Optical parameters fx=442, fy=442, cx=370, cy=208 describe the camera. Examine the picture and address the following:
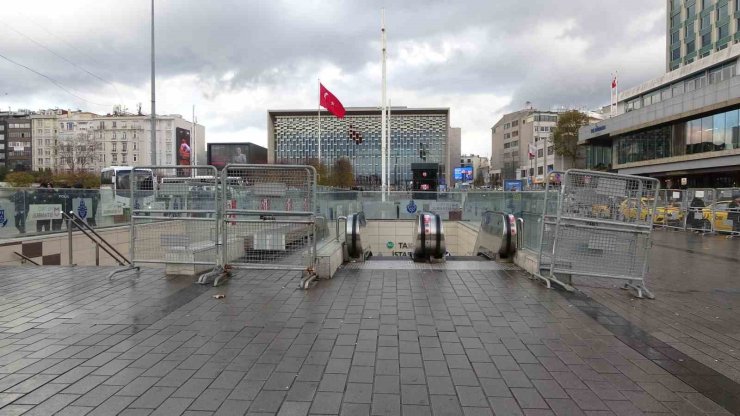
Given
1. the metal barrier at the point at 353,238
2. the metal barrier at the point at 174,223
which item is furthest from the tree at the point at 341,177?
the metal barrier at the point at 174,223

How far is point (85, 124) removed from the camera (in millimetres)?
113188

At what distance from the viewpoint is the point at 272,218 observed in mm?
7402

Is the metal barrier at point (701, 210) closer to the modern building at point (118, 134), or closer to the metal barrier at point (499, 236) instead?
the metal barrier at point (499, 236)

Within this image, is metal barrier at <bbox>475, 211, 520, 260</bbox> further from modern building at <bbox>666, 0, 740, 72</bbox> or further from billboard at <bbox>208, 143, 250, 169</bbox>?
billboard at <bbox>208, 143, 250, 169</bbox>

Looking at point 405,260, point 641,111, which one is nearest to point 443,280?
point 405,260

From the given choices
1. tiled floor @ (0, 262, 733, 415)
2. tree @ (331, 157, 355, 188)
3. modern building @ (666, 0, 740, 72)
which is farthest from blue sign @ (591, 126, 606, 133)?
tiled floor @ (0, 262, 733, 415)

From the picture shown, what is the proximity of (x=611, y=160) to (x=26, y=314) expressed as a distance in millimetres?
73402

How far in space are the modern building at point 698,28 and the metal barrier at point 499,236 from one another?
195 ft

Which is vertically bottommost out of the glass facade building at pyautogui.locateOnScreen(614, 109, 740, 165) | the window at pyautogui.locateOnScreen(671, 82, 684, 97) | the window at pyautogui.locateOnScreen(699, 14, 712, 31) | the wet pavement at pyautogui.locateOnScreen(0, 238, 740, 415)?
the wet pavement at pyautogui.locateOnScreen(0, 238, 740, 415)

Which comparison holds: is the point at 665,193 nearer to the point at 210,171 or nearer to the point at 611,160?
the point at 210,171

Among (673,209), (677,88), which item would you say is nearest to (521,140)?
(677,88)

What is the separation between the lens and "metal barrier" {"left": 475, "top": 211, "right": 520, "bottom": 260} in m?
9.05

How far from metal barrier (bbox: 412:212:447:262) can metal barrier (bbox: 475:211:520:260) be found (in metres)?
1.22

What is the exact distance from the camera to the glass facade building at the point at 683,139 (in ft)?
129
